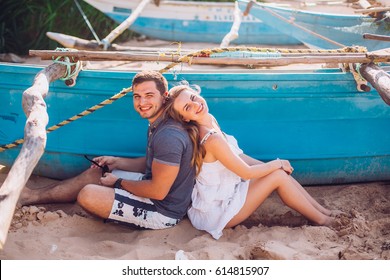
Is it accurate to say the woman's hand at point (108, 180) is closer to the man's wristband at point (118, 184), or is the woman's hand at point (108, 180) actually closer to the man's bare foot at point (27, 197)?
the man's wristband at point (118, 184)

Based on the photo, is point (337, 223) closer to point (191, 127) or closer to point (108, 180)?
point (191, 127)

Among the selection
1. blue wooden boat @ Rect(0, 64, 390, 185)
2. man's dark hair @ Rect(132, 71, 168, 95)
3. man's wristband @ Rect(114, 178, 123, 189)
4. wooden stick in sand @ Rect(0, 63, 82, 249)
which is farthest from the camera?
blue wooden boat @ Rect(0, 64, 390, 185)

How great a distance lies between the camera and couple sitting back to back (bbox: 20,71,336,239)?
3424 mm

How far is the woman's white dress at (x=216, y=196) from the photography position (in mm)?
3559

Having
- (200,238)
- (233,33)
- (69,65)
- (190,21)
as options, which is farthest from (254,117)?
(190,21)

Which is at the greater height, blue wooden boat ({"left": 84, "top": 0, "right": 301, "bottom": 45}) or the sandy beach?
blue wooden boat ({"left": 84, "top": 0, "right": 301, "bottom": 45})

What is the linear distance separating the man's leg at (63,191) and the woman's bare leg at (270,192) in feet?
3.27

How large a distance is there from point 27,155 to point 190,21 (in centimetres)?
542

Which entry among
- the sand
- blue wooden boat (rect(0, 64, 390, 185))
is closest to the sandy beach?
the sand

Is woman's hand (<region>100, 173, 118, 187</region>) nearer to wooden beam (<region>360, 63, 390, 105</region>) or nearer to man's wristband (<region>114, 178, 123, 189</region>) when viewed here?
man's wristband (<region>114, 178, 123, 189</region>)

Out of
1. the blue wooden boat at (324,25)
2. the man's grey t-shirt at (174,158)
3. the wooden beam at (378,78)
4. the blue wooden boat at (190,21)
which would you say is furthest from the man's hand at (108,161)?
the blue wooden boat at (190,21)
